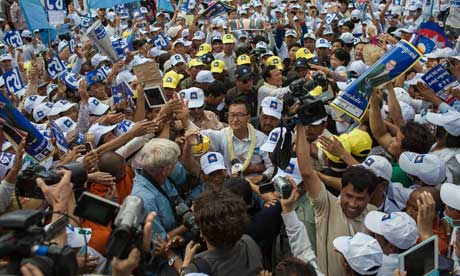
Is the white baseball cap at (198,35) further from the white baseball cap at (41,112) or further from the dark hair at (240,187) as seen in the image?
the dark hair at (240,187)

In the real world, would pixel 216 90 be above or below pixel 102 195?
below

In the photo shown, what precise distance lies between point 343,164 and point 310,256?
5.31 ft

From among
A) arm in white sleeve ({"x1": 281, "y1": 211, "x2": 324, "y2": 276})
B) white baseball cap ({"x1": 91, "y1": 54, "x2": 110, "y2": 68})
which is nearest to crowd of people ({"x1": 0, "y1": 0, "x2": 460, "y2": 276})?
arm in white sleeve ({"x1": 281, "y1": 211, "x2": 324, "y2": 276})

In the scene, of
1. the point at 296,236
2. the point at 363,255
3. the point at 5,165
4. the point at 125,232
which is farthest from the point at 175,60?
the point at 125,232

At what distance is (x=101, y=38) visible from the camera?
9273 millimetres

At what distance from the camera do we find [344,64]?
33.4 ft

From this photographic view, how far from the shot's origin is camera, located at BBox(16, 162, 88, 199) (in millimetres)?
3545

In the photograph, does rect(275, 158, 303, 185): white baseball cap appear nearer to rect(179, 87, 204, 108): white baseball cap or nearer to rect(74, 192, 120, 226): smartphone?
rect(74, 192, 120, 226): smartphone

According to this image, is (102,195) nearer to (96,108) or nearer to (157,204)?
(157,204)

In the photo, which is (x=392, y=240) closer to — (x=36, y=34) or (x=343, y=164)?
(x=343, y=164)

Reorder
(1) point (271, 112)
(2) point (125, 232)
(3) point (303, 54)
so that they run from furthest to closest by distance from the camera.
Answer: (3) point (303, 54) → (1) point (271, 112) → (2) point (125, 232)

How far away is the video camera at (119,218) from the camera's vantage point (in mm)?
2504

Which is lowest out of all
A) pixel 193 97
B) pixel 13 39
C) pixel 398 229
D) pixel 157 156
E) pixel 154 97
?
pixel 13 39

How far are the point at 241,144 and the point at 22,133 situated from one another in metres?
2.32
